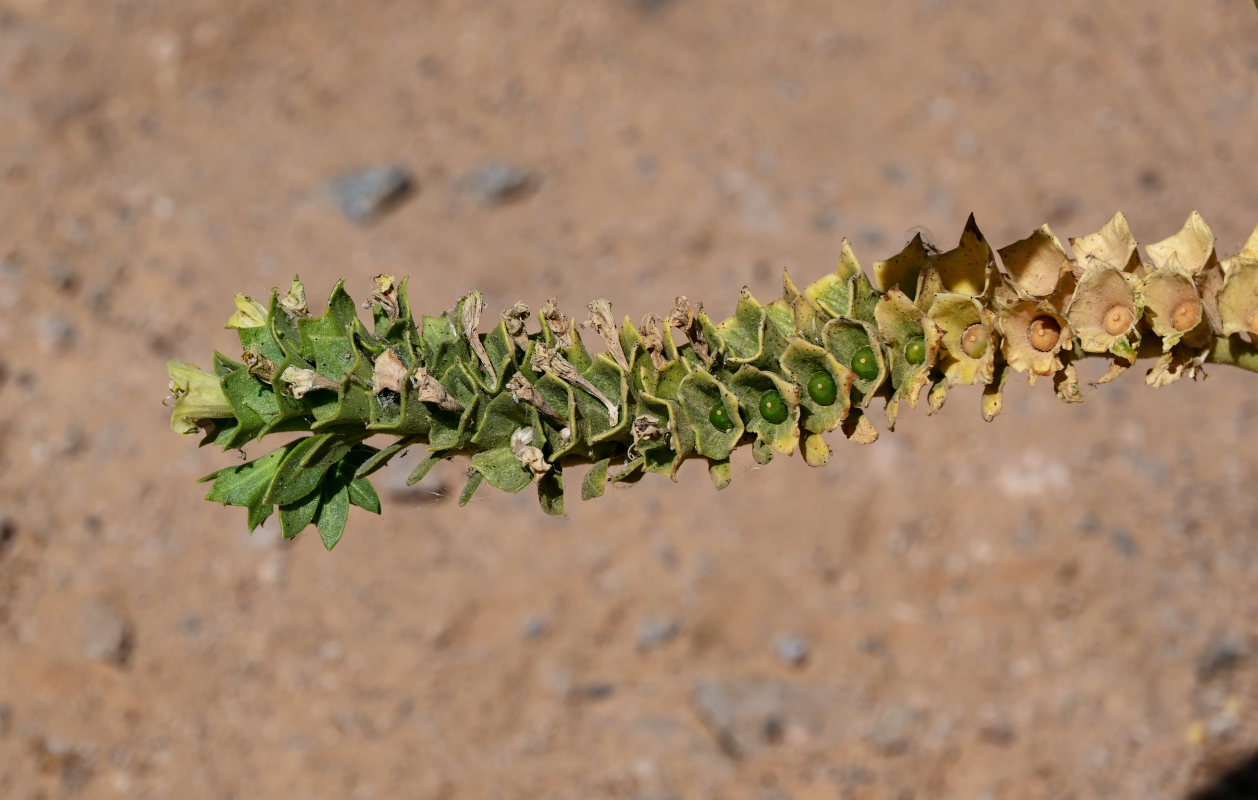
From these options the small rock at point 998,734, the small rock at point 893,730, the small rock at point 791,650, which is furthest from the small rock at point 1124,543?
the small rock at point 791,650

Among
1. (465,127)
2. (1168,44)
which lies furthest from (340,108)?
(1168,44)

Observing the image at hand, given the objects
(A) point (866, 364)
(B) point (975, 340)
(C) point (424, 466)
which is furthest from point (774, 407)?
(C) point (424, 466)

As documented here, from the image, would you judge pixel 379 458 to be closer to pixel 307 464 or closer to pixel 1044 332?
pixel 307 464

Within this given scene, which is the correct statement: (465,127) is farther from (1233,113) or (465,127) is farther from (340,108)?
(1233,113)

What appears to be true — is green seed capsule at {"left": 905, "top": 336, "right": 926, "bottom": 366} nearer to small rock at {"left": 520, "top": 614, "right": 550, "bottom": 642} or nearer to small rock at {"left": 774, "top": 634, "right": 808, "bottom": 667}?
small rock at {"left": 774, "top": 634, "right": 808, "bottom": 667}

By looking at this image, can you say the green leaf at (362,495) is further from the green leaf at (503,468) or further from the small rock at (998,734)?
the small rock at (998,734)

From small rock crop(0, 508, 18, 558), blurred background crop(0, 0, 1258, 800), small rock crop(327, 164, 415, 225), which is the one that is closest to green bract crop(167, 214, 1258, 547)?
blurred background crop(0, 0, 1258, 800)
